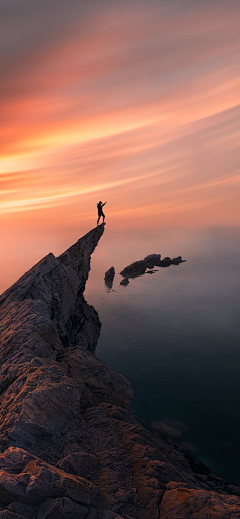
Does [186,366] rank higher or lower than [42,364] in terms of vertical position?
lower

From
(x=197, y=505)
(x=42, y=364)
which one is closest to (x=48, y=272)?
(x=42, y=364)

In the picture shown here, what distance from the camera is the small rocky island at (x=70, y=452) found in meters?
13.9

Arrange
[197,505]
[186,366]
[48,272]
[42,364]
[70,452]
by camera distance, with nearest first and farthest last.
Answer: [197,505], [70,452], [42,364], [48,272], [186,366]

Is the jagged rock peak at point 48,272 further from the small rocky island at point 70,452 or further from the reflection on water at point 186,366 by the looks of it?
the reflection on water at point 186,366

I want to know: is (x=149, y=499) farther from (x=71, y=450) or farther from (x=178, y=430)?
(x=178, y=430)

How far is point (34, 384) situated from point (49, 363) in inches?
167

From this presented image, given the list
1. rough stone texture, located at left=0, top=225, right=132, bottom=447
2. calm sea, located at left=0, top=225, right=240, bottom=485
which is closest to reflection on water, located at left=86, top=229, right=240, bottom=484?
calm sea, located at left=0, top=225, right=240, bottom=485

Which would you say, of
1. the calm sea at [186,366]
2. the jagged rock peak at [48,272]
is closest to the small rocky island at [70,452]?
the jagged rock peak at [48,272]

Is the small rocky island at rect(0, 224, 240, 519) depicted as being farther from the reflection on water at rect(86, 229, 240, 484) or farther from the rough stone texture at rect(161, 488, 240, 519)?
the reflection on water at rect(86, 229, 240, 484)

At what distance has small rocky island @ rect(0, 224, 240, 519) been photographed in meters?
13.9

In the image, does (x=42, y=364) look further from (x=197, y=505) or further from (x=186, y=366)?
(x=186, y=366)

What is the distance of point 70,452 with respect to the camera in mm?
18109

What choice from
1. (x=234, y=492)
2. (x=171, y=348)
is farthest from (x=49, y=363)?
(x=171, y=348)

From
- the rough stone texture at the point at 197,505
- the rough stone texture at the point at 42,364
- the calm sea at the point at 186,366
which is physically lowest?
the calm sea at the point at 186,366
